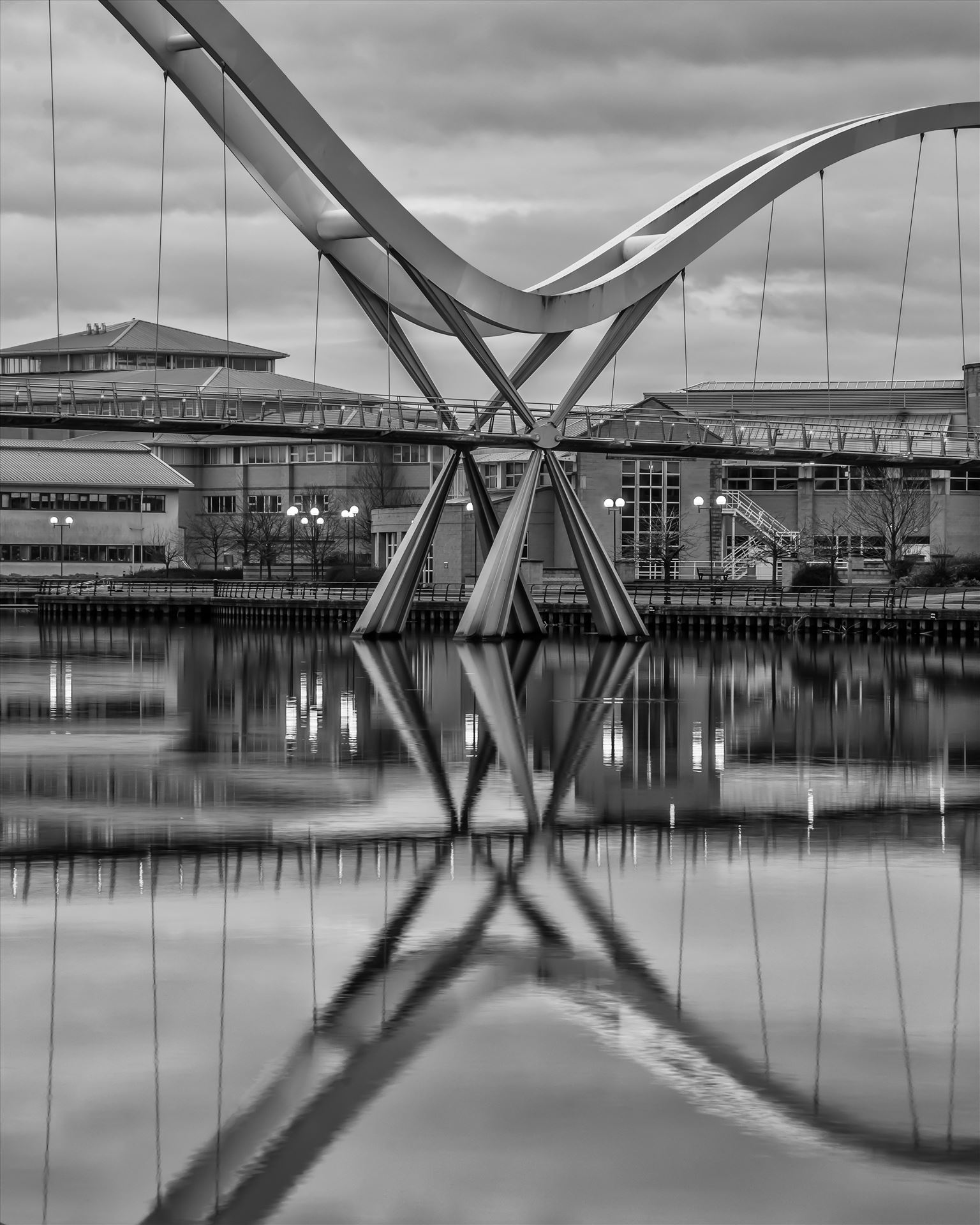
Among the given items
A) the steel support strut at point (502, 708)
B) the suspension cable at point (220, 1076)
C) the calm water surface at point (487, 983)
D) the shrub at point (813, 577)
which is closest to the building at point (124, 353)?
the shrub at point (813, 577)

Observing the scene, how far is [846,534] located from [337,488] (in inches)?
1691

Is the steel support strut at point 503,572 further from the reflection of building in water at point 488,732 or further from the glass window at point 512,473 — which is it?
the glass window at point 512,473

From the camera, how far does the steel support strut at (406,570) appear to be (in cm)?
5125

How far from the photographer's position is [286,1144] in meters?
8.69

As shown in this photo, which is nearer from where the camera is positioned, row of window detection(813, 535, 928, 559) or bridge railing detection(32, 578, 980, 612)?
bridge railing detection(32, 578, 980, 612)

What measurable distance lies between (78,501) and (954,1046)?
10378 cm

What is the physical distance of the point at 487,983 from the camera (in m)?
11.5

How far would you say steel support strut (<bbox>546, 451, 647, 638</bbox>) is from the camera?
51.3 m

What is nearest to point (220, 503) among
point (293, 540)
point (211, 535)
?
point (211, 535)

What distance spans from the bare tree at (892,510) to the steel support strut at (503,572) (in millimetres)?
30105

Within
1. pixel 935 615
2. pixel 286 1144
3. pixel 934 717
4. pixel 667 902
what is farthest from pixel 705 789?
pixel 935 615

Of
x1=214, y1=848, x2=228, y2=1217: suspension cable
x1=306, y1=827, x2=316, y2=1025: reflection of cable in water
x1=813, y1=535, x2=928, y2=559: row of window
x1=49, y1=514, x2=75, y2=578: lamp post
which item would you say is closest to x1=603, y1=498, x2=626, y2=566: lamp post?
x1=813, y1=535, x2=928, y2=559: row of window

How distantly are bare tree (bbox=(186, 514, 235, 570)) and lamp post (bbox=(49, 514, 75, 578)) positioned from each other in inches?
327

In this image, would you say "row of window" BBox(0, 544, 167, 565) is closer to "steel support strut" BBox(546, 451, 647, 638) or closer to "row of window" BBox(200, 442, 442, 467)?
"row of window" BBox(200, 442, 442, 467)
